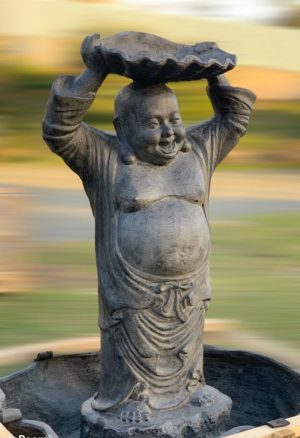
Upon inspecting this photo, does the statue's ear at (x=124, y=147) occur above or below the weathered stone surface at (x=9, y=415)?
above

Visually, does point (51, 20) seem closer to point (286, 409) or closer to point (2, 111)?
point (2, 111)

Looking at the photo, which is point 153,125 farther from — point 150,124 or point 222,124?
→ point 222,124

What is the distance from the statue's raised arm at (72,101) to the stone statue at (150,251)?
0.06ft

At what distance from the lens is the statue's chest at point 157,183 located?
4884 millimetres

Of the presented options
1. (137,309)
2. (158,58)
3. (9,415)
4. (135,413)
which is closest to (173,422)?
(135,413)

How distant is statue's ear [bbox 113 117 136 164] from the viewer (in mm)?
4941

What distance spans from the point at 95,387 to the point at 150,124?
1.45 metres

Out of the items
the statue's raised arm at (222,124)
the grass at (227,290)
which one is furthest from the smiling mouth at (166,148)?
the grass at (227,290)

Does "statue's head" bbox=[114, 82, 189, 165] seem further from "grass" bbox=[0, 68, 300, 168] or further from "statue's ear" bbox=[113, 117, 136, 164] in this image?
"grass" bbox=[0, 68, 300, 168]

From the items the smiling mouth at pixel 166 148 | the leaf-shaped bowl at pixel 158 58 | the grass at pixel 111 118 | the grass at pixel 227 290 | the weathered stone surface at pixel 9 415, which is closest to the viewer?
the leaf-shaped bowl at pixel 158 58

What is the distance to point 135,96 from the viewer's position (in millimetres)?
4949

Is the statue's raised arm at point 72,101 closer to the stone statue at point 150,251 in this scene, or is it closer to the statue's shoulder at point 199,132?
the stone statue at point 150,251

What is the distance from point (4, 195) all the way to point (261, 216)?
246cm

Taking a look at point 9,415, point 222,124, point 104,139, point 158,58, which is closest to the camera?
point 158,58
